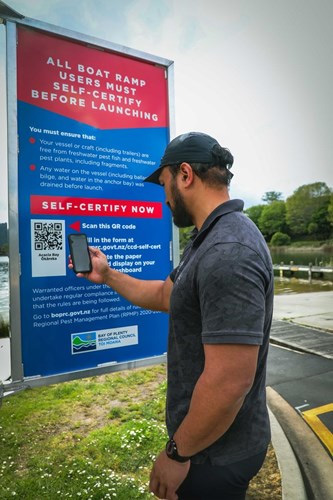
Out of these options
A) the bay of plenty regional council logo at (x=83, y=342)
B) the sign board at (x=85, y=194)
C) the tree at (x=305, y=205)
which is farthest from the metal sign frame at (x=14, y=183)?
the tree at (x=305, y=205)

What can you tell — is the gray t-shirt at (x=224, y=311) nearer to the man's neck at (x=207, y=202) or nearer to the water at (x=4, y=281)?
the man's neck at (x=207, y=202)

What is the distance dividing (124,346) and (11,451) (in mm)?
1889

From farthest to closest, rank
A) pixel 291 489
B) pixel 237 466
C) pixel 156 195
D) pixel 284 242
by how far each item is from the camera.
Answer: pixel 284 242 → pixel 291 489 → pixel 156 195 → pixel 237 466

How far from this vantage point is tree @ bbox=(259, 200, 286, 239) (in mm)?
88562

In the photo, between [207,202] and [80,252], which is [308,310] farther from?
[207,202]

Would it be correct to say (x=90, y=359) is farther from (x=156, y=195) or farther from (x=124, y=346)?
(x=156, y=195)

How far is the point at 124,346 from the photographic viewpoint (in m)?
2.51

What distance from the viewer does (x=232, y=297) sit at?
1.25 m

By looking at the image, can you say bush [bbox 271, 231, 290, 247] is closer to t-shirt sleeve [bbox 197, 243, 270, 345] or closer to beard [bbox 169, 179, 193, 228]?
beard [bbox 169, 179, 193, 228]

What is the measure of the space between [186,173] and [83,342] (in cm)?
134

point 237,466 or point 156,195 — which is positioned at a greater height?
point 156,195

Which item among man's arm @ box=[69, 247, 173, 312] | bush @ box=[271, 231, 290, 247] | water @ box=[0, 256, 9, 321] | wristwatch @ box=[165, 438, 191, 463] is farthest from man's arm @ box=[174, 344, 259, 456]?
bush @ box=[271, 231, 290, 247]

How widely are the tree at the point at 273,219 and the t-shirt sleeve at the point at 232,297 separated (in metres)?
89.4

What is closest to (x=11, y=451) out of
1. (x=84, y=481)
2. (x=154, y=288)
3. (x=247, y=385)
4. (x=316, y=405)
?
(x=84, y=481)
